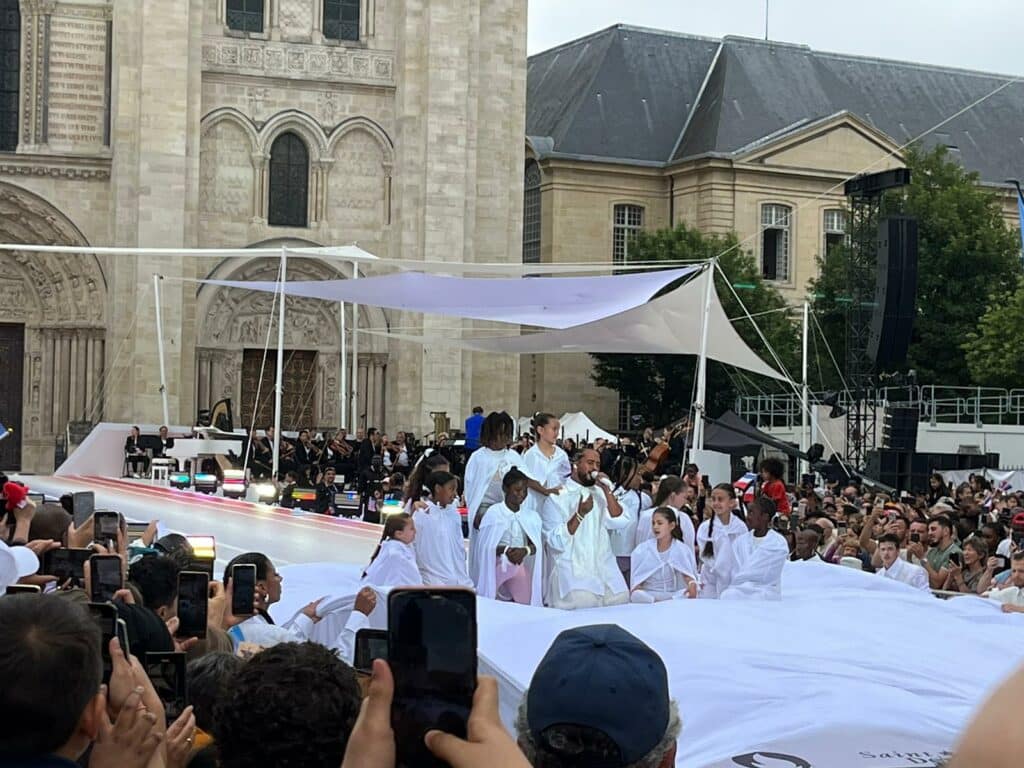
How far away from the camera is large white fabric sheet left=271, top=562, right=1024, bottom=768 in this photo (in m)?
7.84

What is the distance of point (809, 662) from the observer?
30.0 ft

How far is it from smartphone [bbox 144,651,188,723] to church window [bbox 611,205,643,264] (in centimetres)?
4818

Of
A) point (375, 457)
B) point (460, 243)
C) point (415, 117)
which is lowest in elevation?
point (375, 457)

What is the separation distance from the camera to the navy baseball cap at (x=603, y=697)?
9.59 feet

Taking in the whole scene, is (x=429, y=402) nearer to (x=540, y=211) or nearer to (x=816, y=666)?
(x=540, y=211)

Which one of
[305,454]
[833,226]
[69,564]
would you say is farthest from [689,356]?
[69,564]

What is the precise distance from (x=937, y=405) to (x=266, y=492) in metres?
27.5

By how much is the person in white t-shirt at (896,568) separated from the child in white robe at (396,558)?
13.6 ft

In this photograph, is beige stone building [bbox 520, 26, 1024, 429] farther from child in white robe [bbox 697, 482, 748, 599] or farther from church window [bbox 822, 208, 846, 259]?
child in white robe [bbox 697, 482, 748, 599]

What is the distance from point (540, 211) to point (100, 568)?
47.6 metres

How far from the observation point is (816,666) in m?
9.04

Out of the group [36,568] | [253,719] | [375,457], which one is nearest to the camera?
[253,719]

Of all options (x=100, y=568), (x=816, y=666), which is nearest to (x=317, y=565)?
(x=816, y=666)

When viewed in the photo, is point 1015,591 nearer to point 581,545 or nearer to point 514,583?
point 581,545
